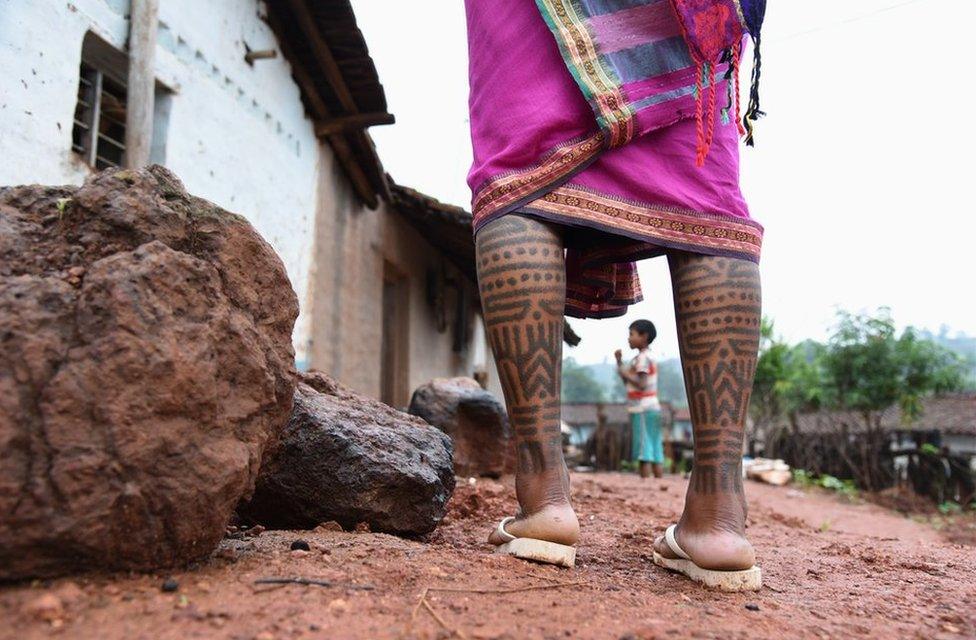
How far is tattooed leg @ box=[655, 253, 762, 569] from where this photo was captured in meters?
1.64

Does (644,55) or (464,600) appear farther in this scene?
(644,55)

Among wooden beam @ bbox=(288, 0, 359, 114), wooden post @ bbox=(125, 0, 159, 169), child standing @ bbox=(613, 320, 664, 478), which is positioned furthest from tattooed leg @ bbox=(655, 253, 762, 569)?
child standing @ bbox=(613, 320, 664, 478)

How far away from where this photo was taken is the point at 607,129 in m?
1.70

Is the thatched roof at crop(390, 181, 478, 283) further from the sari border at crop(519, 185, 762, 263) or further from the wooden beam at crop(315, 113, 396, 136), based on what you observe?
the sari border at crop(519, 185, 762, 263)

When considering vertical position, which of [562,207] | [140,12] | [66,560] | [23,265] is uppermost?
[140,12]

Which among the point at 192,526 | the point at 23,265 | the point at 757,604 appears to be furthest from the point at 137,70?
the point at 757,604

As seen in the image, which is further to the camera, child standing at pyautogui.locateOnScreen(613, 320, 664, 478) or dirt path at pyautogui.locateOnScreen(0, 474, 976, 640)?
child standing at pyautogui.locateOnScreen(613, 320, 664, 478)

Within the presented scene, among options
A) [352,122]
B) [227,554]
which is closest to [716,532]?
[227,554]

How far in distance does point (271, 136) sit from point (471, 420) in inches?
142

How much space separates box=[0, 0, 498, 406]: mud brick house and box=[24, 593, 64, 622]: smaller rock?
3.43m

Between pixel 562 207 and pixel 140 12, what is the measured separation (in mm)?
4321

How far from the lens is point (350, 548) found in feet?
5.06

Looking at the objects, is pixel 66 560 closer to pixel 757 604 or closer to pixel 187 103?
pixel 757 604

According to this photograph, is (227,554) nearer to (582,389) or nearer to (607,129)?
(607,129)
